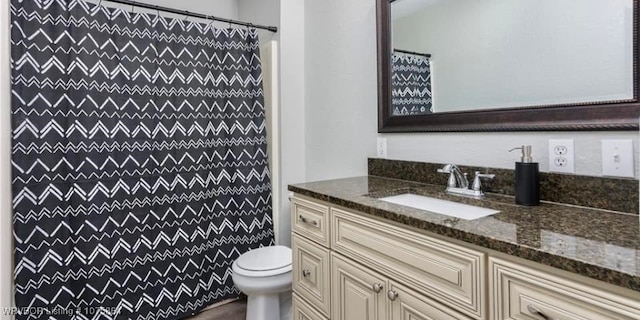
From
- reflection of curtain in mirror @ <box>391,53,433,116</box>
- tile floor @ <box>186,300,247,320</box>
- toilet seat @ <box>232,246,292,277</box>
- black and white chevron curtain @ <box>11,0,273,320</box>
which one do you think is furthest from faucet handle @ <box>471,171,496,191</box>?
tile floor @ <box>186,300,247,320</box>

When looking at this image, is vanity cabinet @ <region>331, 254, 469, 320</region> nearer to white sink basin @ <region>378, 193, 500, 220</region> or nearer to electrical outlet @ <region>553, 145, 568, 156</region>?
white sink basin @ <region>378, 193, 500, 220</region>

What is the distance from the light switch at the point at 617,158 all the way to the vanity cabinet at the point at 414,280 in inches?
21.5

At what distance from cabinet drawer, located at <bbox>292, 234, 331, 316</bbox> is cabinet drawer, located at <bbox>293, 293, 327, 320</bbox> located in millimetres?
26

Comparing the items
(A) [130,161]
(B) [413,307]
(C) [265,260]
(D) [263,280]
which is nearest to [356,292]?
(B) [413,307]

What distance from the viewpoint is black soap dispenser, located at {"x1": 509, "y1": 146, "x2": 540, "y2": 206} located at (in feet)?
3.33

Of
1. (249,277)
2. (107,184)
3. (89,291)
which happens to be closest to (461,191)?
(249,277)

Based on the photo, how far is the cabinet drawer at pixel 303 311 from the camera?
131 cm

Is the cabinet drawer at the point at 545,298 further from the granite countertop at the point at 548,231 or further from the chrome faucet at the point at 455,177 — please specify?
the chrome faucet at the point at 455,177

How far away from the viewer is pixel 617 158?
0.95 metres

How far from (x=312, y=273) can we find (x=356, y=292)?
0.27 meters

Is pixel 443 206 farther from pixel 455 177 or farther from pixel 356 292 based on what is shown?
pixel 356 292

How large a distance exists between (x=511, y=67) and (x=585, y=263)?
865 millimetres

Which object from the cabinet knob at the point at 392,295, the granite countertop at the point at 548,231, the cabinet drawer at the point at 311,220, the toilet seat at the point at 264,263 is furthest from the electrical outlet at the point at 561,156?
the toilet seat at the point at 264,263

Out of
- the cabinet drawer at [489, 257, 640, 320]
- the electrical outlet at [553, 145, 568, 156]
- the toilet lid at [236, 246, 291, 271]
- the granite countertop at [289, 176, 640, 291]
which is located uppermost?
the electrical outlet at [553, 145, 568, 156]
